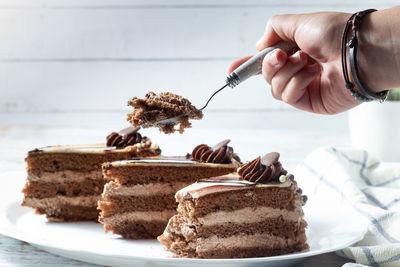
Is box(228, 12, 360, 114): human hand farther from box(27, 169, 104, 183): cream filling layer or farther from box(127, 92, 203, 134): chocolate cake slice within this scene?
box(27, 169, 104, 183): cream filling layer

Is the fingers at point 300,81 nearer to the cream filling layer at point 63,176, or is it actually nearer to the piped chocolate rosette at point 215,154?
the piped chocolate rosette at point 215,154

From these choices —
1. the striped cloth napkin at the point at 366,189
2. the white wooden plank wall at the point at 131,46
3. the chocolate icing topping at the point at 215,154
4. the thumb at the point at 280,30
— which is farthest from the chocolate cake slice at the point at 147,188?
the white wooden plank wall at the point at 131,46

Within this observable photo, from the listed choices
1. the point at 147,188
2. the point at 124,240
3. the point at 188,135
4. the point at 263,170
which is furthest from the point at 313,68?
the point at 188,135

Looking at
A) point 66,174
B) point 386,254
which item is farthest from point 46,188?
point 386,254

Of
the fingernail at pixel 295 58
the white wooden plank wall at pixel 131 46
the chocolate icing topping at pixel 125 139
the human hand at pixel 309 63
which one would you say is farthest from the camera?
the white wooden plank wall at pixel 131 46

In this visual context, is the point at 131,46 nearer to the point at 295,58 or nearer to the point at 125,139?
the point at 125,139

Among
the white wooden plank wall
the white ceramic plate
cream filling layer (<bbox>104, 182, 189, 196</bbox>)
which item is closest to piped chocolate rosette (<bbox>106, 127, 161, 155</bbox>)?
cream filling layer (<bbox>104, 182, 189, 196</bbox>)

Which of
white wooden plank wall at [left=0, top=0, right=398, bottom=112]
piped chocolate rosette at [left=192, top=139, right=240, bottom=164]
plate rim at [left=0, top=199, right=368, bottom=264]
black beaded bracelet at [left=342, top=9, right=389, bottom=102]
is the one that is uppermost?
white wooden plank wall at [left=0, top=0, right=398, bottom=112]
